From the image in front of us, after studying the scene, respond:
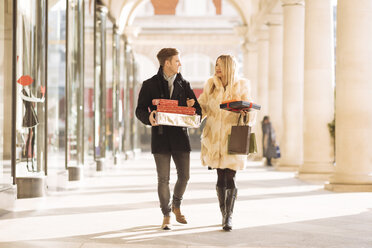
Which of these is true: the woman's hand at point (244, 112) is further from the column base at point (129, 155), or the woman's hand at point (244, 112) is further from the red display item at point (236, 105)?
the column base at point (129, 155)

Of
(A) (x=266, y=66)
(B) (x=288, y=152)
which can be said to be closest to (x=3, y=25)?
(B) (x=288, y=152)

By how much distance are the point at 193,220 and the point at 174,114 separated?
155 centimetres

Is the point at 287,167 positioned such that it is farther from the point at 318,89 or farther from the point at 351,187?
the point at 351,187

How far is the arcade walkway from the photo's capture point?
635cm

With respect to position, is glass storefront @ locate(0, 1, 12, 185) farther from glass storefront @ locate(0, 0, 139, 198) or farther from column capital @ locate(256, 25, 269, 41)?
column capital @ locate(256, 25, 269, 41)

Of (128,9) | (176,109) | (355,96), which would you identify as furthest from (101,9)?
(176,109)

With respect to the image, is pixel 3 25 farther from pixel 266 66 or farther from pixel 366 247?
pixel 266 66

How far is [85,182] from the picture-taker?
48.6 ft

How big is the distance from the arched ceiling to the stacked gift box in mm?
14064

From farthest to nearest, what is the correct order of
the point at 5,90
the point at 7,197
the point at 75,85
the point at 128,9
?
1. the point at 128,9
2. the point at 75,85
3. the point at 5,90
4. the point at 7,197

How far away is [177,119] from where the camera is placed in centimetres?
702

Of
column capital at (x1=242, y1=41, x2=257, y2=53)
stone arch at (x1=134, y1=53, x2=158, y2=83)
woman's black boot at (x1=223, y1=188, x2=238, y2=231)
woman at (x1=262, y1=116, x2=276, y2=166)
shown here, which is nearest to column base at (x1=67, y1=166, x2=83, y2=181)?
woman's black boot at (x1=223, y1=188, x2=238, y2=231)

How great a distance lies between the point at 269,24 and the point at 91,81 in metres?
8.58

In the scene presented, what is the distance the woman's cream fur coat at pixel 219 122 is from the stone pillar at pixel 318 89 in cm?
865
